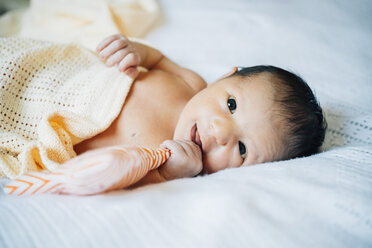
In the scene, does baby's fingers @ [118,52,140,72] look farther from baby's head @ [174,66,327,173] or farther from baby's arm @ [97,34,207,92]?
baby's head @ [174,66,327,173]

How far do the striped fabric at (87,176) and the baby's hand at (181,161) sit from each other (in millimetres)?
207

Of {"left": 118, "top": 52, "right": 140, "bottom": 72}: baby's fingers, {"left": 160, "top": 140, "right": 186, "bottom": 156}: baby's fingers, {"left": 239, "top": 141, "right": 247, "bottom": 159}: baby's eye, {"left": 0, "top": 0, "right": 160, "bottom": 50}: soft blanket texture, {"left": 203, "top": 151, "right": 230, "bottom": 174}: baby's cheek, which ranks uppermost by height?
{"left": 0, "top": 0, "right": 160, "bottom": 50}: soft blanket texture

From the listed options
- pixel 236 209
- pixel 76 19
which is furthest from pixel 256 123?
pixel 76 19

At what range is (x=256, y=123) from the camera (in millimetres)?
871

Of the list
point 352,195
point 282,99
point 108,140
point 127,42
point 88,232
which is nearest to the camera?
point 88,232

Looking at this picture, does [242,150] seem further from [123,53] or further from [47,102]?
[47,102]

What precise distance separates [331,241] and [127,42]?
92cm

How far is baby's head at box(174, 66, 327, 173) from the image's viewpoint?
0.87m

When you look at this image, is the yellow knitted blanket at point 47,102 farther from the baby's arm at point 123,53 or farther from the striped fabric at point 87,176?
the striped fabric at point 87,176

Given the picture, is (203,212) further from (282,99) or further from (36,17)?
(36,17)

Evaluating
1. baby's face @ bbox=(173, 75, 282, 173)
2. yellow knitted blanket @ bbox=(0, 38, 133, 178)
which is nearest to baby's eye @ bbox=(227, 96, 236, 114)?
baby's face @ bbox=(173, 75, 282, 173)

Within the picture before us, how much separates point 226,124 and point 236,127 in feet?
0.11

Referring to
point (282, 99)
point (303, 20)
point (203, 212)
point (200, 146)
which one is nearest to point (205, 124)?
point (200, 146)

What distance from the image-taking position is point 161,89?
1.14 meters
